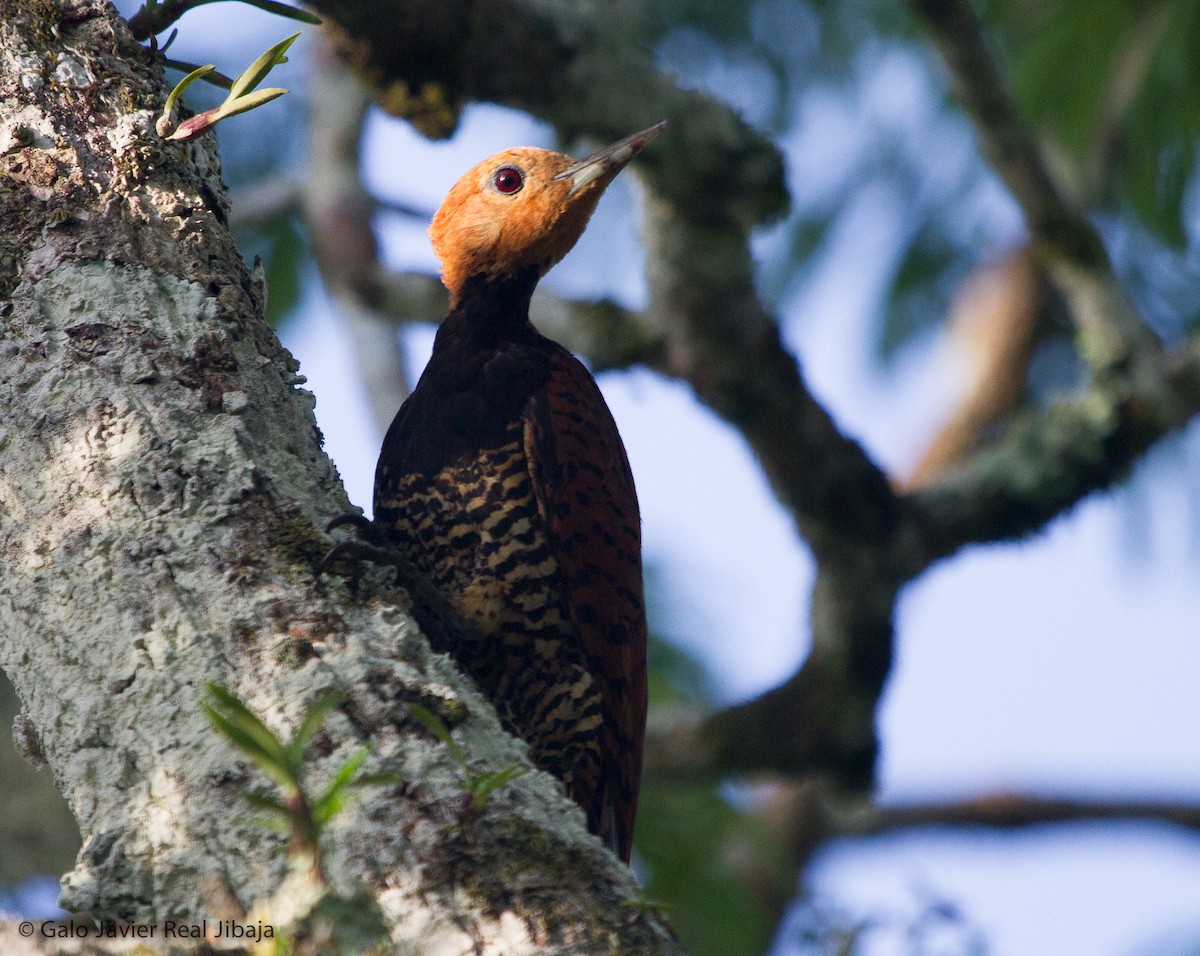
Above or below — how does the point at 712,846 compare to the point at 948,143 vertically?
below

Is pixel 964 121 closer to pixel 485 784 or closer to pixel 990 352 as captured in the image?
pixel 990 352

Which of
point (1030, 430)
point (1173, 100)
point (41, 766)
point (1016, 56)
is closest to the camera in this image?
point (41, 766)

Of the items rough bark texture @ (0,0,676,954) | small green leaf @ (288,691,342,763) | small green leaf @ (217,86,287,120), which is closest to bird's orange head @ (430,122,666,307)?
rough bark texture @ (0,0,676,954)

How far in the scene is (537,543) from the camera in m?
3.72

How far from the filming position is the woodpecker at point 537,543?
3.65 m

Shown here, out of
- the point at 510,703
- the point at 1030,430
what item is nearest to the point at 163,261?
the point at 510,703

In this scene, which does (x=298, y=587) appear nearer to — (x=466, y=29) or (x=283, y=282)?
(x=466, y=29)

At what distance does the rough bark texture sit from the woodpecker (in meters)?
1.17

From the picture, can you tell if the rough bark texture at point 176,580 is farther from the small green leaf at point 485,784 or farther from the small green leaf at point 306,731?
the small green leaf at point 306,731

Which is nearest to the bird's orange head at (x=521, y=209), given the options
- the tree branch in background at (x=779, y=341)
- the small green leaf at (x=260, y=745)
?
the tree branch in background at (x=779, y=341)

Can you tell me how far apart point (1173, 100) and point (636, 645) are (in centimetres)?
522

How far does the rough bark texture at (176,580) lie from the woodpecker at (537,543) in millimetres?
1170

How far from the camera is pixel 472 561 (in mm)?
3635

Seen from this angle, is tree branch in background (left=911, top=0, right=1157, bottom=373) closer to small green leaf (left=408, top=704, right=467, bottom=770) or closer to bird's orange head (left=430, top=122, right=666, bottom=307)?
bird's orange head (left=430, top=122, right=666, bottom=307)
